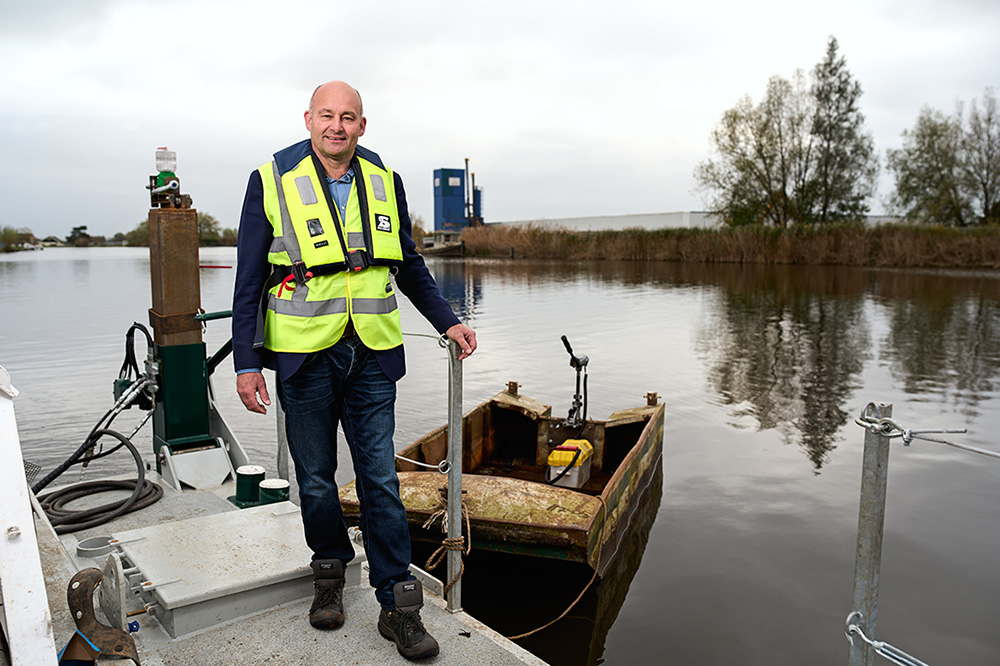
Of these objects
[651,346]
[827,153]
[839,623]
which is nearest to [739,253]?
[827,153]

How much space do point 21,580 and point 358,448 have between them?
3.91 ft

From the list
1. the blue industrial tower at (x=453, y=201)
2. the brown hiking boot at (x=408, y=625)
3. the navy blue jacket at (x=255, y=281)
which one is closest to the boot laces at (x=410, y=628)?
the brown hiking boot at (x=408, y=625)

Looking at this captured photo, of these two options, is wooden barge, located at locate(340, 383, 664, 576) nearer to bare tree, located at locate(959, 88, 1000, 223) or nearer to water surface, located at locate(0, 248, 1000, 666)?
water surface, located at locate(0, 248, 1000, 666)

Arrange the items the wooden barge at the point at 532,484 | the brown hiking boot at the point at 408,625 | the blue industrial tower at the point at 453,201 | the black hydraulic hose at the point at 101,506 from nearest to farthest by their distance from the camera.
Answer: the brown hiking boot at the point at 408,625
the black hydraulic hose at the point at 101,506
the wooden barge at the point at 532,484
the blue industrial tower at the point at 453,201

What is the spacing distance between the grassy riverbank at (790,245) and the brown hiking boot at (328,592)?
36.6 m

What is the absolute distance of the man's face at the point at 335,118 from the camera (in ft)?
8.42

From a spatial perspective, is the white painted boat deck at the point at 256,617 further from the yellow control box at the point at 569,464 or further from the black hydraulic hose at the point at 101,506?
the yellow control box at the point at 569,464

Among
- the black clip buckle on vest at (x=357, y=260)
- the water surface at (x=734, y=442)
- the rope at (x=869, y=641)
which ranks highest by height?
the black clip buckle on vest at (x=357, y=260)

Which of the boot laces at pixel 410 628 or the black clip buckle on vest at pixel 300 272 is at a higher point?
the black clip buckle on vest at pixel 300 272

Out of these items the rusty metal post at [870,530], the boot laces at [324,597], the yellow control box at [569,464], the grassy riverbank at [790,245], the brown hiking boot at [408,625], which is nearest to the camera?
the rusty metal post at [870,530]

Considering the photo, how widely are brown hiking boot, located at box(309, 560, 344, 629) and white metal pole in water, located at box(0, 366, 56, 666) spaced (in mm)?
1108

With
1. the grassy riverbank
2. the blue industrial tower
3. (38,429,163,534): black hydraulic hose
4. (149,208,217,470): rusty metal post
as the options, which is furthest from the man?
the blue industrial tower

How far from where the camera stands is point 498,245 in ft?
170

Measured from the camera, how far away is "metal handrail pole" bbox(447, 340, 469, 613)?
2.94 meters
